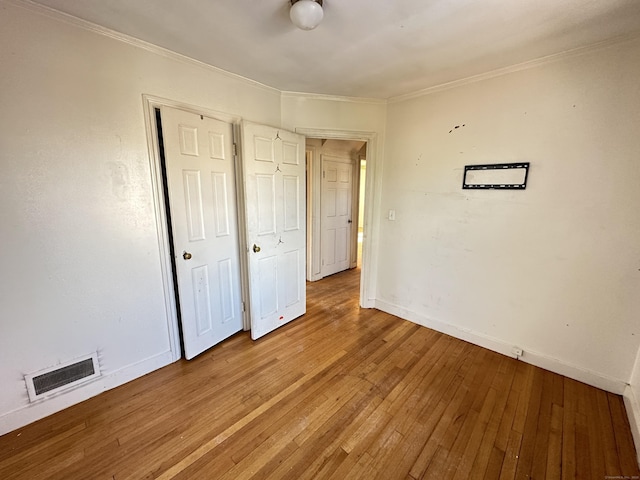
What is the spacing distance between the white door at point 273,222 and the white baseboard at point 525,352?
1.18 meters

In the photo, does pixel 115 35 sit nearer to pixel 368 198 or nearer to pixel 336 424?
pixel 368 198

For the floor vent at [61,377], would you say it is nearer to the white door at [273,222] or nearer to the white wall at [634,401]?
the white door at [273,222]

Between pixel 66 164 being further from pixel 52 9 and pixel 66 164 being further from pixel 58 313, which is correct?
pixel 58 313

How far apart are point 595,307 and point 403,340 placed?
1.40 m

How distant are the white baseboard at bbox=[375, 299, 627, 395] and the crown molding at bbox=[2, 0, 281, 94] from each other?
9.17ft

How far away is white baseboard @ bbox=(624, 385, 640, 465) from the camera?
4.82ft

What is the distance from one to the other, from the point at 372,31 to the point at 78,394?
2.96m

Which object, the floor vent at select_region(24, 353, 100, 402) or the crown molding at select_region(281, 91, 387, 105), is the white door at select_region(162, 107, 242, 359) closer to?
the floor vent at select_region(24, 353, 100, 402)

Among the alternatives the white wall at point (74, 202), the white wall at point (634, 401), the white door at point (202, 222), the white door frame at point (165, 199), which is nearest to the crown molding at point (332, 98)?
the white door frame at point (165, 199)

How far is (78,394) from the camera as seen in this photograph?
172cm

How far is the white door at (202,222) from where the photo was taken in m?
1.92

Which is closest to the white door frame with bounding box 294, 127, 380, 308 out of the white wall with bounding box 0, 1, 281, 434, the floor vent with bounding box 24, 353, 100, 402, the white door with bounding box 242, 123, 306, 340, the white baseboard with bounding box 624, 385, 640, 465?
the white door with bounding box 242, 123, 306, 340

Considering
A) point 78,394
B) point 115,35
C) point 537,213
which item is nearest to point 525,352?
point 537,213

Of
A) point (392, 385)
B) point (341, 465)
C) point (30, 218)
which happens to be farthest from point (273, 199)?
point (341, 465)
